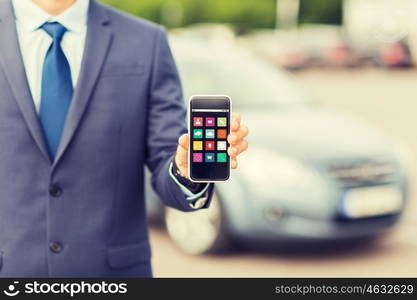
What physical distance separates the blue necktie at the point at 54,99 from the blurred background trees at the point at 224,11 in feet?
165

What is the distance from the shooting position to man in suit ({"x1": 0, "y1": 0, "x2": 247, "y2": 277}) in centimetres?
223

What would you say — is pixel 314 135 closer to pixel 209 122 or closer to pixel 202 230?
pixel 202 230

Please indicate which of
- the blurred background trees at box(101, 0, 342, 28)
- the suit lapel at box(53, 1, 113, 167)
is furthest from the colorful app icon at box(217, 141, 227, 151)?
the blurred background trees at box(101, 0, 342, 28)

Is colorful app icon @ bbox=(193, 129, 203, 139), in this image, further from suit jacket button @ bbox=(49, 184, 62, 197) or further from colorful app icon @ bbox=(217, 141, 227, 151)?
suit jacket button @ bbox=(49, 184, 62, 197)

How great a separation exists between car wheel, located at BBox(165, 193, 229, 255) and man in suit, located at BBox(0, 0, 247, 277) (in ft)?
10.9

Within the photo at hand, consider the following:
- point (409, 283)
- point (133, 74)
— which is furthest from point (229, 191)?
point (133, 74)

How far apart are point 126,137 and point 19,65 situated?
0.35 m

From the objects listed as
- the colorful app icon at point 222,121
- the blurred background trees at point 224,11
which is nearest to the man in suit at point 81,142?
the colorful app icon at point 222,121

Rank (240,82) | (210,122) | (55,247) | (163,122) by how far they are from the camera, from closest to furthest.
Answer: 1. (210,122)
2. (55,247)
3. (163,122)
4. (240,82)

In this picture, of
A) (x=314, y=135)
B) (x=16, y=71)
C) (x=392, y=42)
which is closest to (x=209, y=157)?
(x=16, y=71)

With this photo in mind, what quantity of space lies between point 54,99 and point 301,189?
3.44 m

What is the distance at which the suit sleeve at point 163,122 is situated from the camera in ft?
7.64

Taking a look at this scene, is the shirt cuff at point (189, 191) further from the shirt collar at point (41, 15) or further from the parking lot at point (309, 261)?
the parking lot at point (309, 261)

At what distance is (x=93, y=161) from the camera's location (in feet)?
7.50
